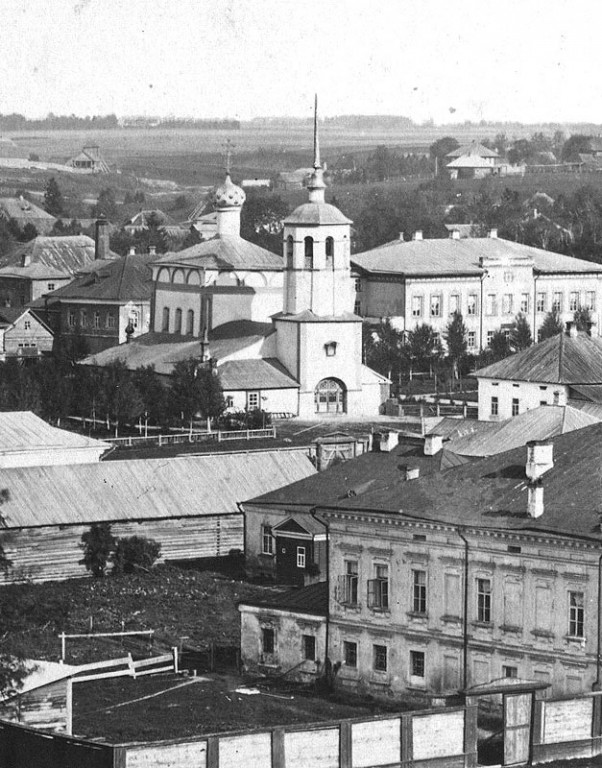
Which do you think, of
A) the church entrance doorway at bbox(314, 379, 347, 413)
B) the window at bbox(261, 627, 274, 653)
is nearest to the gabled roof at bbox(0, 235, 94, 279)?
the church entrance doorway at bbox(314, 379, 347, 413)

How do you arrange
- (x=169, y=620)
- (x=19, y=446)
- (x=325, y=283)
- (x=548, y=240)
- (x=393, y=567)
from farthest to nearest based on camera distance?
1. (x=548, y=240)
2. (x=325, y=283)
3. (x=19, y=446)
4. (x=169, y=620)
5. (x=393, y=567)

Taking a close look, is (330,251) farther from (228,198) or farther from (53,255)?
(53,255)

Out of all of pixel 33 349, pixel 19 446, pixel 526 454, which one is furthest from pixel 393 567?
pixel 33 349

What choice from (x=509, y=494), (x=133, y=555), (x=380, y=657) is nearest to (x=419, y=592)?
(x=380, y=657)

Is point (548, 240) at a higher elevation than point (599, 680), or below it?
below

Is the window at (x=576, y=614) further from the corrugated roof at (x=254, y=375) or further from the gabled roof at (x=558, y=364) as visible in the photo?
the corrugated roof at (x=254, y=375)

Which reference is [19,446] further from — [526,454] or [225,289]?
[225,289]

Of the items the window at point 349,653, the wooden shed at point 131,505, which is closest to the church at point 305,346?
the wooden shed at point 131,505
